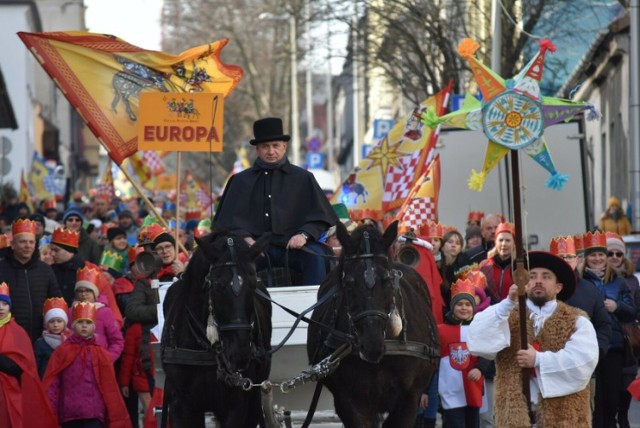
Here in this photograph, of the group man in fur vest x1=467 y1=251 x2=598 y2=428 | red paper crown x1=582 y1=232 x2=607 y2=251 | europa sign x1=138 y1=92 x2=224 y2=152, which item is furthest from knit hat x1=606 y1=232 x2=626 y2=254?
man in fur vest x1=467 y1=251 x2=598 y2=428

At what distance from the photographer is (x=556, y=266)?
10031 mm

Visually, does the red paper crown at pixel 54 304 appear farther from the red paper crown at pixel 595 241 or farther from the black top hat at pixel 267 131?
the red paper crown at pixel 595 241

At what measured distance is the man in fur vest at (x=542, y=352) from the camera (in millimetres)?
9641

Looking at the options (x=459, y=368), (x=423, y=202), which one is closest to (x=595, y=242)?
(x=459, y=368)

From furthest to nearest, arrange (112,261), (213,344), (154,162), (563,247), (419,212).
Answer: (154,162) → (419,212) → (112,261) → (563,247) → (213,344)

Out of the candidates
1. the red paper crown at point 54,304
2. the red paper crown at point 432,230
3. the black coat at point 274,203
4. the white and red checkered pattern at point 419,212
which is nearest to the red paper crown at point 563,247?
the black coat at point 274,203

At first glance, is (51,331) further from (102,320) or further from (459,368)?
(459,368)

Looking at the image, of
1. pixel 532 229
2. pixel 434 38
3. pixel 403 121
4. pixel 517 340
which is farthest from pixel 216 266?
pixel 434 38

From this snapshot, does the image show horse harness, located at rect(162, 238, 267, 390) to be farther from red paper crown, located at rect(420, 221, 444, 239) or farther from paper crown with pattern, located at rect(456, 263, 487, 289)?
red paper crown, located at rect(420, 221, 444, 239)

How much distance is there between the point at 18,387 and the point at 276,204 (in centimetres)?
289

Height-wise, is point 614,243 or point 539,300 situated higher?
point 614,243

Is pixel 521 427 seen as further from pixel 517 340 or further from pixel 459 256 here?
pixel 459 256

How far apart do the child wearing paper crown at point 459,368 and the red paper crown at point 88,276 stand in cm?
307

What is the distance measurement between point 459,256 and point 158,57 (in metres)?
3.63
